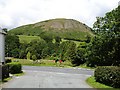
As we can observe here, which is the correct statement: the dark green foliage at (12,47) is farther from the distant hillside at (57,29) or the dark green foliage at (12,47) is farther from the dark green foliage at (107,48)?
the distant hillside at (57,29)

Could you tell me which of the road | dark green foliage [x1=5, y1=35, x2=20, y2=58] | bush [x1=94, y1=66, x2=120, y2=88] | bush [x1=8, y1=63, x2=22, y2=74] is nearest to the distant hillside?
dark green foliage [x1=5, y1=35, x2=20, y2=58]

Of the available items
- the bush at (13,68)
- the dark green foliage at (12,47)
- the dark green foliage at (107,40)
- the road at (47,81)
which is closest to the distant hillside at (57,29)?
the dark green foliage at (12,47)

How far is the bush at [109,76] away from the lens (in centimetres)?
2397

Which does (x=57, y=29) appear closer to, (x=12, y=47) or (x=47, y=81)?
(x=12, y=47)

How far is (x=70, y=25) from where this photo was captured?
633 ft

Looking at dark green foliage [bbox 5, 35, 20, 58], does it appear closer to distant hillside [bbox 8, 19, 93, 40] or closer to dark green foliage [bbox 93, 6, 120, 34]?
dark green foliage [bbox 93, 6, 120, 34]

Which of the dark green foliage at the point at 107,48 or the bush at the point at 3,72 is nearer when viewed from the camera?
the dark green foliage at the point at 107,48

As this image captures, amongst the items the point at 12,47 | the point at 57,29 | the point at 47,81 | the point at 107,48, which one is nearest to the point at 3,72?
the point at 47,81

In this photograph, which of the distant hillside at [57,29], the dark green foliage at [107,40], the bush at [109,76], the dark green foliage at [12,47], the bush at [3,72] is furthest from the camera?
the distant hillside at [57,29]

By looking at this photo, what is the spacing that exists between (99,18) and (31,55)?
171 ft

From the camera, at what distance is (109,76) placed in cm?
2514

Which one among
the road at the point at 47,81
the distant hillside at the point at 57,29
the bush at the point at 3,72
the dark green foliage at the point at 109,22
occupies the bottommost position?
the road at the point at 47,81

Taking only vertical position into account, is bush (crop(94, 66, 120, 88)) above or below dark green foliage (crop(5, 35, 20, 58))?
below

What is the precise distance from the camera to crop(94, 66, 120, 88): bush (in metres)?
24.0
